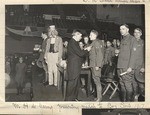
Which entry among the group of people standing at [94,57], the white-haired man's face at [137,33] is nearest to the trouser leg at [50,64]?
the group of people standing at [94,57]

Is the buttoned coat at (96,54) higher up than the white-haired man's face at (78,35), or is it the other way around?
the white-haired man's face at (78,35)

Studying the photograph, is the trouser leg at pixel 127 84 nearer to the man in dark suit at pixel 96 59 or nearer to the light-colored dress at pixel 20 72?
the man in dark suit at pixel 96 59

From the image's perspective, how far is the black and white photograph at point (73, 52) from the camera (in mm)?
849

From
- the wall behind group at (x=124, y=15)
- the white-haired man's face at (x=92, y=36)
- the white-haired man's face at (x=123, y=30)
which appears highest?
the wall behind group at (x=124, y=15)

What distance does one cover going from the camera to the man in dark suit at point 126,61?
85 centimetres

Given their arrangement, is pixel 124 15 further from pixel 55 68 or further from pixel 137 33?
pixel 55 68

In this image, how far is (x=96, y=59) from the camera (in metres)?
0.85

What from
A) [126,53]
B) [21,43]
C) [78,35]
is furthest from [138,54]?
[21,43]

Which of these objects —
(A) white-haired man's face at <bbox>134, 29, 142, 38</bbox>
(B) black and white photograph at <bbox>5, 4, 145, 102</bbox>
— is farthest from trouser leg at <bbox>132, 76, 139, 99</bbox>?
(A) white-haired man's face at <bbox>134, 29, 142, 38</bbox>

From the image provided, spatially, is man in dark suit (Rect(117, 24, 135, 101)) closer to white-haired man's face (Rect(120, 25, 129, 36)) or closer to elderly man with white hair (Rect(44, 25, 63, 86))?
white-haired man's face (Rect(120, 25, 129, 36))

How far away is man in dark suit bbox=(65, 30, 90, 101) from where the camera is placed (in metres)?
0.85

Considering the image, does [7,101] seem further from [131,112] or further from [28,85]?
[131,112]

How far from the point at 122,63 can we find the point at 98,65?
2.2 inches

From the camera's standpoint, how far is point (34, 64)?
0.85 meters
